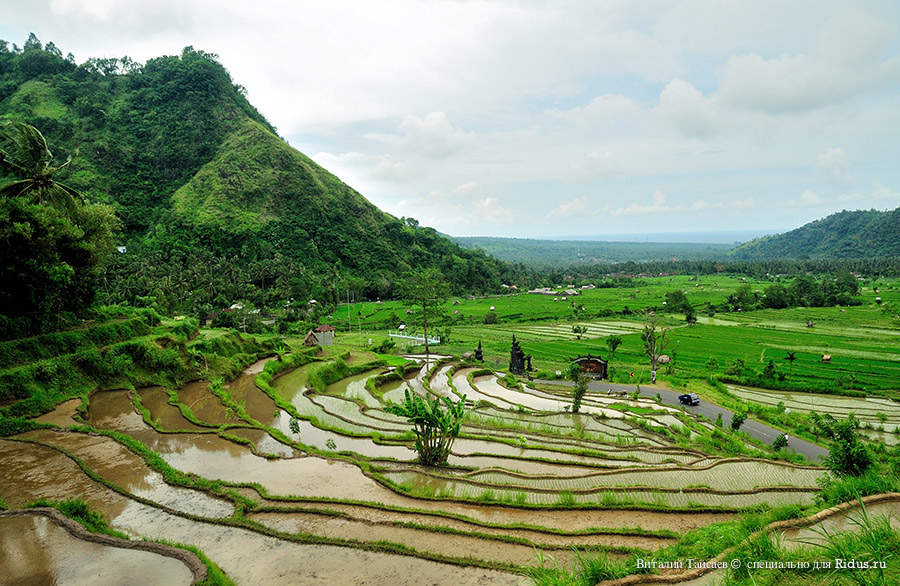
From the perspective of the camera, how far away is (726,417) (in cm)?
2669

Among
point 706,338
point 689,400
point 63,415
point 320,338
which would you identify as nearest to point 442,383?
point 689,400

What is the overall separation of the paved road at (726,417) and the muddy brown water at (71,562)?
72.9ft

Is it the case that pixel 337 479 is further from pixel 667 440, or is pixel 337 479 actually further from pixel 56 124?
pixel 56 124

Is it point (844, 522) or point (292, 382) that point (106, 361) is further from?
point (844, 522)

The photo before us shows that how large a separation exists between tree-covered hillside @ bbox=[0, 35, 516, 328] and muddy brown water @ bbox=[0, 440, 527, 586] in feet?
170

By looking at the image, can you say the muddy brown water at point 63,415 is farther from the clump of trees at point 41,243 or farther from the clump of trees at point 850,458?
the clump of trees at point 850,458

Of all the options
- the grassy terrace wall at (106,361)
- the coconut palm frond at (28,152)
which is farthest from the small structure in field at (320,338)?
the coconut palm frond at (28,152)

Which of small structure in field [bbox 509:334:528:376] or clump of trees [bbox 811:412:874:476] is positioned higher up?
clump of trees [bbox 811:412:874:476]

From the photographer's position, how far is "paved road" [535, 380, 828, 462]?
2101cm

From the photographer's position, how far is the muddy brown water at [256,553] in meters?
9.17

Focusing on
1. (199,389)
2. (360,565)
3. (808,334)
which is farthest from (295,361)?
(808,334)

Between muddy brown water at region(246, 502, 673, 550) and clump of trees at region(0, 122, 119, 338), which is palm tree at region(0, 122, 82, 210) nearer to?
clump of trees at region(0, 122, 119, 338)

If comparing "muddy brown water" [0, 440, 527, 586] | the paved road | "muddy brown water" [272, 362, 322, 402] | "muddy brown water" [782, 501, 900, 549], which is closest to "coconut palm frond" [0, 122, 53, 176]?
"muddy brown water" [0, 440, 527, 586]

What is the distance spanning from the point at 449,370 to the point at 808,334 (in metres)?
50.4
